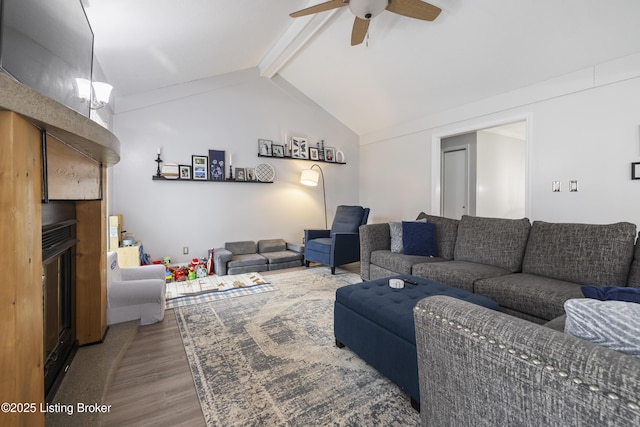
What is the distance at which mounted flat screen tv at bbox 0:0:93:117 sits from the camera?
88cm

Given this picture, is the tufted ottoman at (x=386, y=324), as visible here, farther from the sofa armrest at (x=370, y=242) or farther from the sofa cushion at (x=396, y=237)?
the sofa armrest at (x=370, y=242)

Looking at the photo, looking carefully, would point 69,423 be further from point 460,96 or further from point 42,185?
point 460,96

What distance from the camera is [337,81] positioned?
15.2 ft

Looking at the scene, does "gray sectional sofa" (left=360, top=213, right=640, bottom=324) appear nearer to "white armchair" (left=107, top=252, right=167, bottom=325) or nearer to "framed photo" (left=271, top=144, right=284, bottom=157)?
"white armchair" (left=107, top=252, right=167, bottom=325)

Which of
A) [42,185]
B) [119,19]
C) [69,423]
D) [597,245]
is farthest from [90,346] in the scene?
[597,245]

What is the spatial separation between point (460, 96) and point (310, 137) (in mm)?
2606

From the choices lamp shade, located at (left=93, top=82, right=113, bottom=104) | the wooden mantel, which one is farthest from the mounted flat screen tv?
lamp shade, located at (left=93, top=82, right=113, bottom=104)

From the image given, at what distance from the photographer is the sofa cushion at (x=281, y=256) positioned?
430cm

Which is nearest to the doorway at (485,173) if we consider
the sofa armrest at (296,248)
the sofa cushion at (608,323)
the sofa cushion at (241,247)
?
the sofa armrest at (296,248)

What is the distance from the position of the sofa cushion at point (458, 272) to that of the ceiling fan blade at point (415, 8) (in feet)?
7.36

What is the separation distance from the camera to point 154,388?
1589 mm

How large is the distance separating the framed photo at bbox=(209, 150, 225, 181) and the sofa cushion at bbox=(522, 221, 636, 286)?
160 inches

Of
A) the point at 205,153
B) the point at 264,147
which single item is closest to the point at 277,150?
the point at 264,147

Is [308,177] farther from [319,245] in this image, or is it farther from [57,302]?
[57,302]
